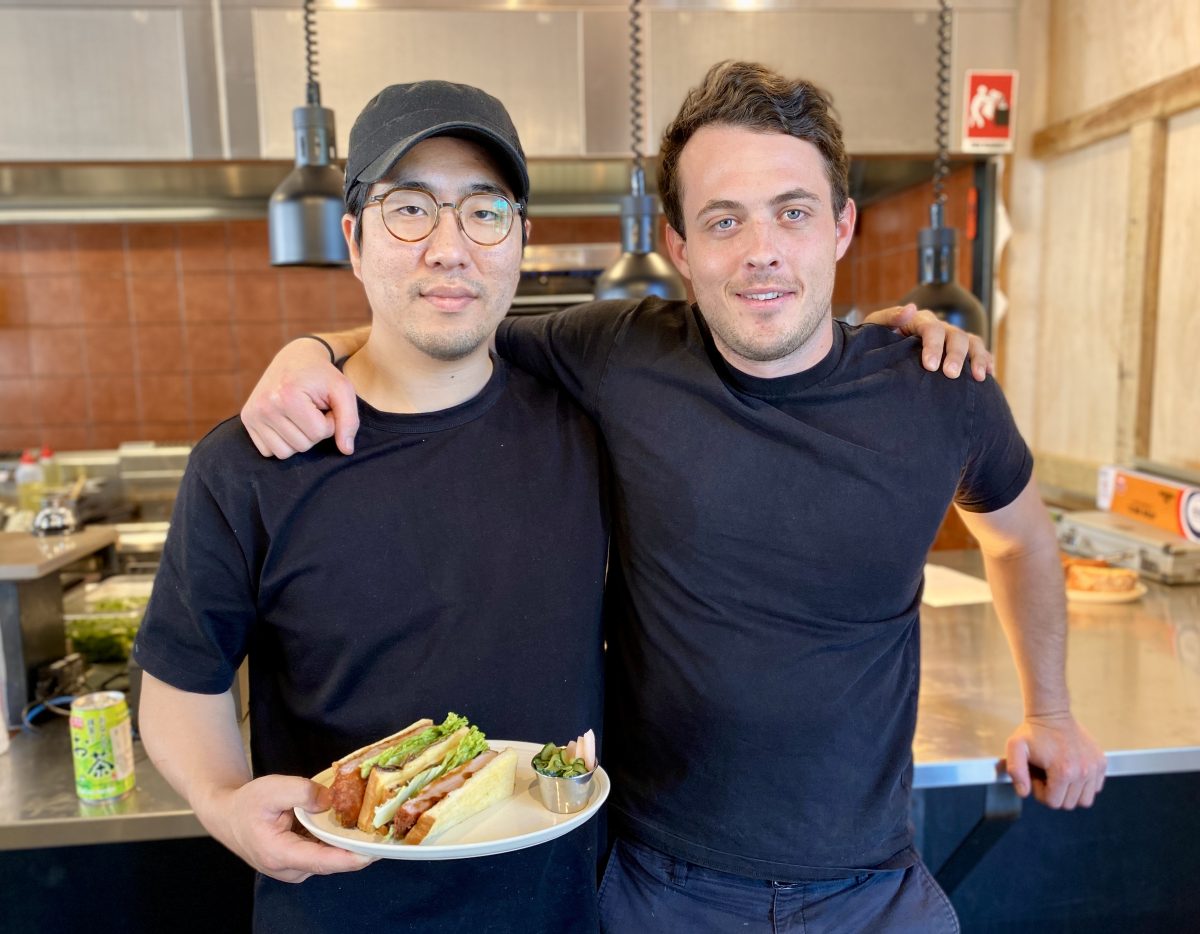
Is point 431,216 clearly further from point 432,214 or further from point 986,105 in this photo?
point 986,105

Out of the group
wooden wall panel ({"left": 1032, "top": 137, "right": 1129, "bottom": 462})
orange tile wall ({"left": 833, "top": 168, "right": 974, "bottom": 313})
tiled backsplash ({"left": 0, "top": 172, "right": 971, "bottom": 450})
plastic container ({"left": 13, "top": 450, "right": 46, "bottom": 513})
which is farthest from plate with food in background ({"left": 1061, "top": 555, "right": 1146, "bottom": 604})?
plastic container ({"left": 13, "top": 450, "right": 46, "bottom": 513})

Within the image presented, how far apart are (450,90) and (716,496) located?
641 mm

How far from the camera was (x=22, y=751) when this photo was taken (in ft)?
5.99

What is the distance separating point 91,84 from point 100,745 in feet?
8.78

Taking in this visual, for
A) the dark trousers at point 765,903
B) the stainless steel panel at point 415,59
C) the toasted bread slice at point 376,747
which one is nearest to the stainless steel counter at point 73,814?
the toasted bread slice at point 376,747

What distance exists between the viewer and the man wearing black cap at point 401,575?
3.99ft

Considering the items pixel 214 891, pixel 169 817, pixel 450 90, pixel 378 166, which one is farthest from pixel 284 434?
pixel 214 891

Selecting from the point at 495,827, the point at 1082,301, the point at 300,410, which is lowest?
the point at 495,827

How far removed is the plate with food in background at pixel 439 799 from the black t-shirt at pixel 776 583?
30 centimetres

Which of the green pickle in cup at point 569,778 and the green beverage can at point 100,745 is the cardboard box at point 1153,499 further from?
the green beverage can at point 100,745

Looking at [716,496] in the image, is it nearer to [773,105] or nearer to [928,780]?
[773,105]

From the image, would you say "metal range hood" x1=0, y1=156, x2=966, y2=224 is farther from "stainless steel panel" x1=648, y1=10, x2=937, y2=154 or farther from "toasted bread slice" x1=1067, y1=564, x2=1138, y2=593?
"toasted bread slice" x1=1067, y1=564, x2=1138, y2=593

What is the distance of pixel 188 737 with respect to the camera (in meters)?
1.22

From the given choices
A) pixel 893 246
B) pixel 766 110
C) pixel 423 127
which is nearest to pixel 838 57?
pixel 893 246
